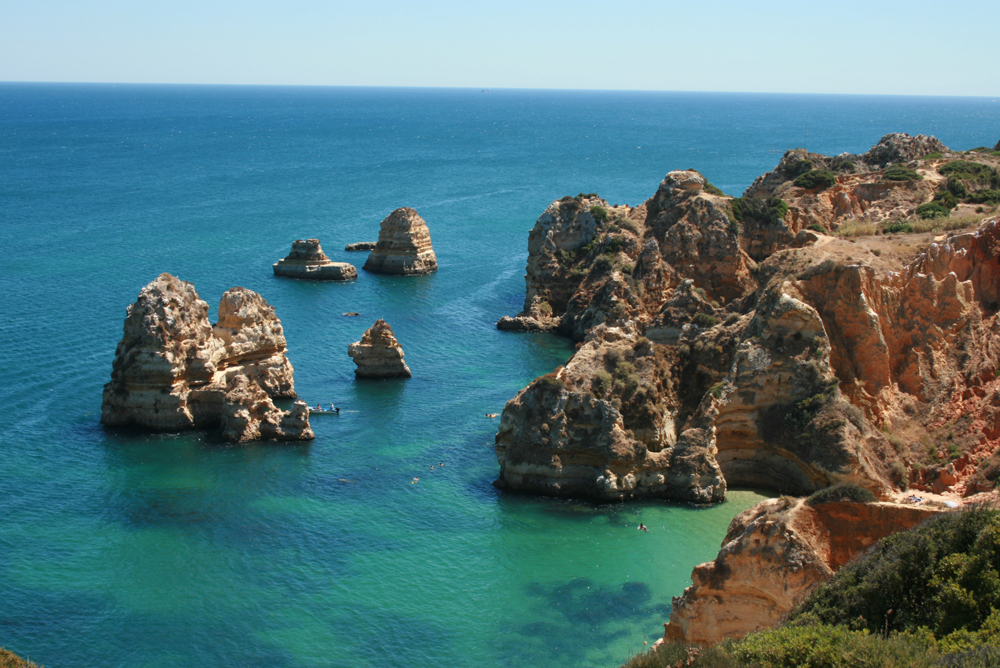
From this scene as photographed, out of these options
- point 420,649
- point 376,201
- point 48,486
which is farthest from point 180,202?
point 420,649

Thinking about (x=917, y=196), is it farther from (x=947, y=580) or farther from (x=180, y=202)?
(x=180, y=202)

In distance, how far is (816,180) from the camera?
75.2 meters

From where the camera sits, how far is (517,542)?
38.6m

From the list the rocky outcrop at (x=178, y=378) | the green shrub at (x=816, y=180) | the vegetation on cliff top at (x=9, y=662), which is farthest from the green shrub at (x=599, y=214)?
the vegetation on cliff top at (x=9, y=662)

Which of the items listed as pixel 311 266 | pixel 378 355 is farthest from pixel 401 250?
pixel 378 355

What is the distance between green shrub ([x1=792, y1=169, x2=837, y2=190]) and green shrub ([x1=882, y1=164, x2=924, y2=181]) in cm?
408

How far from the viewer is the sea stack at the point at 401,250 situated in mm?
97188

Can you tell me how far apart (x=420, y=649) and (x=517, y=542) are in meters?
8.60

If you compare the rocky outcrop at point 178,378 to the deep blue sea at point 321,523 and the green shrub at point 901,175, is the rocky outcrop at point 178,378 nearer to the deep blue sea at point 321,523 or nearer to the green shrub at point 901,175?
the deep blue sea at point 321,523

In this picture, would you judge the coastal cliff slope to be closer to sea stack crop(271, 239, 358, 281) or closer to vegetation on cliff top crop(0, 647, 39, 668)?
vegetation on cliff top crop(0, 647, 39, 668)

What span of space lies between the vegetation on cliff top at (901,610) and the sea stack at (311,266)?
77370 mm

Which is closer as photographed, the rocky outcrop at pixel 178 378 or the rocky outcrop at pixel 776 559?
→ the rocky outcrop at pixel 776 559

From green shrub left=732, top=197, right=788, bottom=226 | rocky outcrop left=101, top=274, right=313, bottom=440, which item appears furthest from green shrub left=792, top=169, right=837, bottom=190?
rocky outcrop left=101, top=274, right=313, bottom=440

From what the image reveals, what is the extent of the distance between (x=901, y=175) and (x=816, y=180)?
701cm
